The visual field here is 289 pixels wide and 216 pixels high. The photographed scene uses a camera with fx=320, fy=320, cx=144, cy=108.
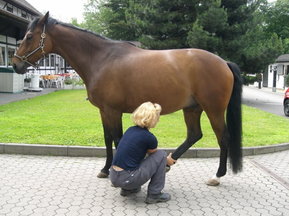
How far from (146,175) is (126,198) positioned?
0.51m

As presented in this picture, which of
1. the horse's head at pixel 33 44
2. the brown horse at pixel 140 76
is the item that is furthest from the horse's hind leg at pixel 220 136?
the horse's head at pixel 33 44

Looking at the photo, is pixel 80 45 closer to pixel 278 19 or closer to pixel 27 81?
pixel 27 81

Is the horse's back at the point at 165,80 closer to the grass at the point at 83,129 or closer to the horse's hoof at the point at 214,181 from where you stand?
the horse's hoof at the point at 214,181

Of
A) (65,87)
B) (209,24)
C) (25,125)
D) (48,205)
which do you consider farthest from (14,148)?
(65,87)

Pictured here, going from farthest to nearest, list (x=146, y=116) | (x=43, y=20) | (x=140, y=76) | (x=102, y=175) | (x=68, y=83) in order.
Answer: (x=68, y=83)
(x=102, y=175)
(x=43, y=20)
(x=140, y=76)
(x=146, y=116)

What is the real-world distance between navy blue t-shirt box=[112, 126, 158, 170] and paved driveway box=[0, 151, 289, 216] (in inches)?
20.1

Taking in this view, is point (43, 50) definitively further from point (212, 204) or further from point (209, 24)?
point (209, 24)

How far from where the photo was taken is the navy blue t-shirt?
357 centimetres

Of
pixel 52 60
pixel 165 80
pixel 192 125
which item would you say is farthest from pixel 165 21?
pixel 52 60

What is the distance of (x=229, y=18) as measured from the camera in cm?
1653

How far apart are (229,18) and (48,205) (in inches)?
595

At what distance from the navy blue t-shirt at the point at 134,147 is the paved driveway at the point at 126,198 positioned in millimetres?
510

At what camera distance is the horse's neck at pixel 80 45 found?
14.4 feet

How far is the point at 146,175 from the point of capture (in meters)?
3.64
